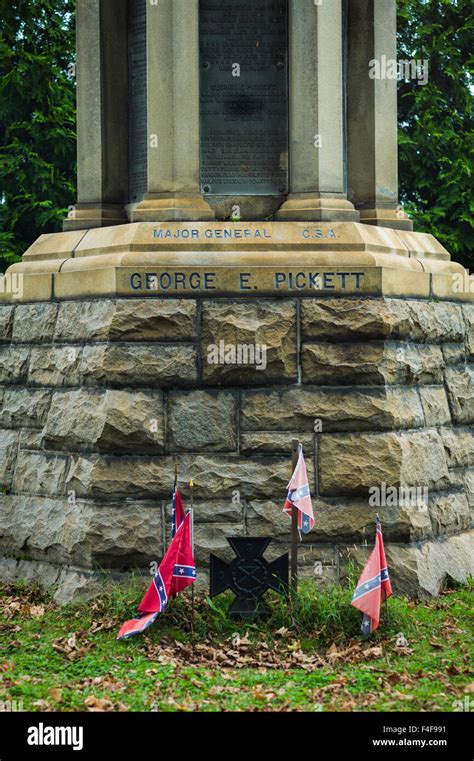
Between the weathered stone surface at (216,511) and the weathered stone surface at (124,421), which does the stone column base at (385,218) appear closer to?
the weathered stone surface at (124,421)

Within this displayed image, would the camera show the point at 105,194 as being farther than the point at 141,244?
Yes

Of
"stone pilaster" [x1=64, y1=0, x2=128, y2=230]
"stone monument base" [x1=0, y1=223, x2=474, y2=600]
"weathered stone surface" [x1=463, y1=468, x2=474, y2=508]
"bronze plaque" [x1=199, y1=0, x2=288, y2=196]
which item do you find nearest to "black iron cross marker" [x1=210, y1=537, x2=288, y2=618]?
"stone monument base" [x1=0, y1=223, x2=474, y2=600]

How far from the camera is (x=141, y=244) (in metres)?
8.27

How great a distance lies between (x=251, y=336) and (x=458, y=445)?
210 centimetres

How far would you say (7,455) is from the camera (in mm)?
9211

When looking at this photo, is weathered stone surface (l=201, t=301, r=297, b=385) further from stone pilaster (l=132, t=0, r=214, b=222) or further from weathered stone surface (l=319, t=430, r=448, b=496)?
stone pilaster (l=132, t=0, r=214, b=222)

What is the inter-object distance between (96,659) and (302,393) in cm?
232

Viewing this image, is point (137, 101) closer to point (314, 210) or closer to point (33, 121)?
point (314, 210)

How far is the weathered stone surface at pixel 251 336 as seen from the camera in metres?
8.05

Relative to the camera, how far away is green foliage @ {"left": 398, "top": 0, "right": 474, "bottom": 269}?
16.1 m

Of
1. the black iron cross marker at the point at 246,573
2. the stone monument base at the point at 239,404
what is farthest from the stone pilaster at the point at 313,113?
the black iron cross marker at the point at 246,573

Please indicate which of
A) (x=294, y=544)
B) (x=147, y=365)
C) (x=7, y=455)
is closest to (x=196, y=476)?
(x=147, y=365)
